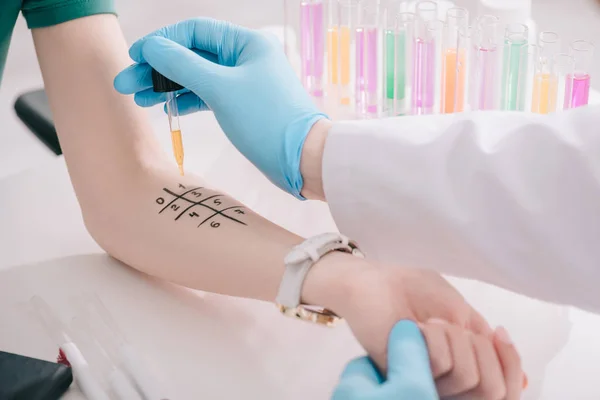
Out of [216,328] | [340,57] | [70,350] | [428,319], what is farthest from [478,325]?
[340,57]

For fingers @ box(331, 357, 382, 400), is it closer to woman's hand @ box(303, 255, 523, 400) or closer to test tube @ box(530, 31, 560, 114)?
woman's hand @ box(303, 255, 523, 400)

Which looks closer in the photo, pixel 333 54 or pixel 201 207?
pixel 201 207

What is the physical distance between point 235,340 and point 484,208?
35 centimetres

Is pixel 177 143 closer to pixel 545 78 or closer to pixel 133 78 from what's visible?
pixel 133 78

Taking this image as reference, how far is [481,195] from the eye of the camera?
73cm

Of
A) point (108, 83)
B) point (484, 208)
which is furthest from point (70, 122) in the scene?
point (484, 208)

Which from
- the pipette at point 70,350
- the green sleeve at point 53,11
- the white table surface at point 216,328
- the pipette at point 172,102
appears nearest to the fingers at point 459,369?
the white table surface at point 216,328

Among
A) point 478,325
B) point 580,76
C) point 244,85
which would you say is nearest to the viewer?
point 478,325

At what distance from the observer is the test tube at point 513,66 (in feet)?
4.31

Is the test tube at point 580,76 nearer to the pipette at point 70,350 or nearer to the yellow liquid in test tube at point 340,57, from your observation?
the yellow liquid in test tube at point 340,57

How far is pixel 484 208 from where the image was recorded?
0.73 m

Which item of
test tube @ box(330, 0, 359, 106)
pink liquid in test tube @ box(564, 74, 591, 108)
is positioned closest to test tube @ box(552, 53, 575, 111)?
pink liquid in test tube @ box(564, 74, 591, 108)

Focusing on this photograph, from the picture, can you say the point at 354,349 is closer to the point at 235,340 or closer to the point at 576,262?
the point at 235,340

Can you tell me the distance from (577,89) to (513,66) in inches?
4.4
